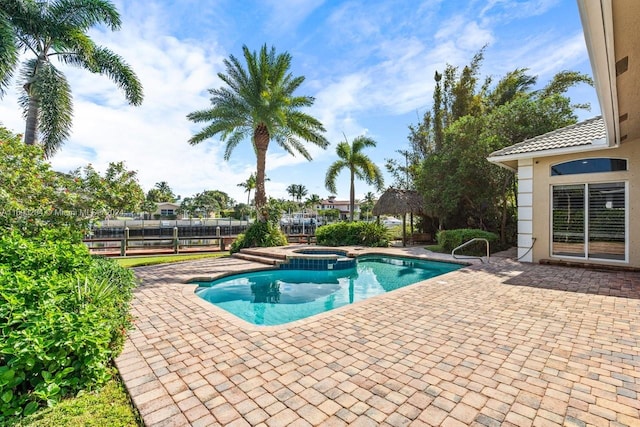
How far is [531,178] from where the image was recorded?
1010 cm

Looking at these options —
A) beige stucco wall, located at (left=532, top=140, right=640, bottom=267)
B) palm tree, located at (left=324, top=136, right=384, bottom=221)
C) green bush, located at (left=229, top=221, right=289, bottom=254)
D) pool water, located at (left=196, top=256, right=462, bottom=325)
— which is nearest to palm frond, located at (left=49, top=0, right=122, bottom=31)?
green bush, located at (left=229, top=221, right=289, bottom=254)

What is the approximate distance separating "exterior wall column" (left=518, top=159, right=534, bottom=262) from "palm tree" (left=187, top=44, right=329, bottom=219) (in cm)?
1010

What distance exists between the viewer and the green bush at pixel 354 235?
16375 millimetres

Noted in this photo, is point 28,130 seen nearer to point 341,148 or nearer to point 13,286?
point 13,286

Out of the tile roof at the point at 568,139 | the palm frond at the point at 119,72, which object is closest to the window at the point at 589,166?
the tile roof at the point at 568,139

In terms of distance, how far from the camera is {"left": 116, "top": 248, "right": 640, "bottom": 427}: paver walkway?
258 centimetres

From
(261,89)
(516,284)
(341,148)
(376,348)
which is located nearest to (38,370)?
(376,348)

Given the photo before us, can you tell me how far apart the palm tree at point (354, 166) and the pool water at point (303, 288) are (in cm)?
1034

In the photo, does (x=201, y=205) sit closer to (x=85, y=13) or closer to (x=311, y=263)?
(x=85, y=13)

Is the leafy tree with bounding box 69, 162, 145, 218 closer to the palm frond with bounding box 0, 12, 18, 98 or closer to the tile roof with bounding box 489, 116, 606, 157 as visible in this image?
the palm frond with bounding box 0, 12, 18, 98

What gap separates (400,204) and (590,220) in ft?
29.0

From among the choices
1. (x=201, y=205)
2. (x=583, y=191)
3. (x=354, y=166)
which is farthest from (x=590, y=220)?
(x=201, y=205)

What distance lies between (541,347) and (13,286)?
6.40 meters

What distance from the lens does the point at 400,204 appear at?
1709 cm
